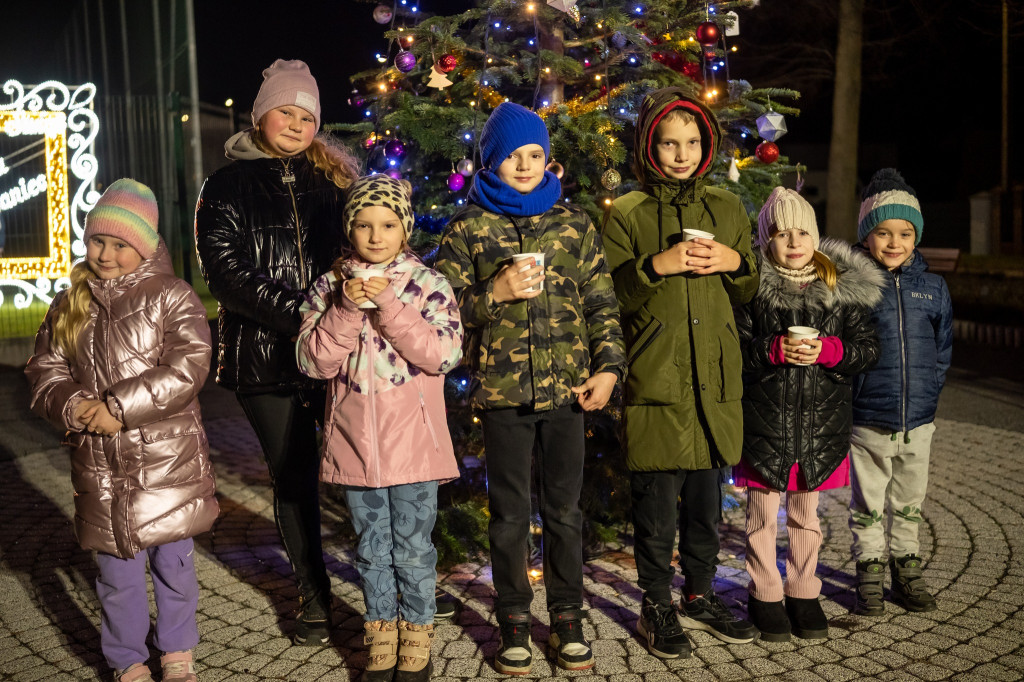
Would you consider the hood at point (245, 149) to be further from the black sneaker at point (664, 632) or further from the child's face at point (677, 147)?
the black sneaker at point (664, 632)

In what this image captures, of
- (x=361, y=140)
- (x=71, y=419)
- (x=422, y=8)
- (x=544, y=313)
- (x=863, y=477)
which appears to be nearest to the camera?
(x=71, y=419)

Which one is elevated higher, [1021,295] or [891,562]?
[1021,295]

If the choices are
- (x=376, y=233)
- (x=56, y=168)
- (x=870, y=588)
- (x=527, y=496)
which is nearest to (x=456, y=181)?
(x=376, y=233)

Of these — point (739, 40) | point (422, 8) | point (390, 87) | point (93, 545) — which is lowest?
point (93, 545)

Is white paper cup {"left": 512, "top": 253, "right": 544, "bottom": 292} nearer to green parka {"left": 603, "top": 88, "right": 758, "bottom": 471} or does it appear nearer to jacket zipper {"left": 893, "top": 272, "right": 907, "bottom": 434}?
green parka {"left": 603, "top": 88, "right": 758, "bottom": 471}

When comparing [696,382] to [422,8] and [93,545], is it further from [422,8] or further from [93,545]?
[422,8]

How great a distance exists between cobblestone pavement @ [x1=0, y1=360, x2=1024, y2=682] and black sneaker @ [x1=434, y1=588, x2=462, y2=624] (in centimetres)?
6

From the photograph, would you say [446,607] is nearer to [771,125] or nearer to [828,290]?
[828,290]

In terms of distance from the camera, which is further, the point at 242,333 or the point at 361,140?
the point at 361,140

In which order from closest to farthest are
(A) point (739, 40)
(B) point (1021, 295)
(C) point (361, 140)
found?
(C) point (361, 140) < (B) point (1021, 295) < (A) point (739, 40)

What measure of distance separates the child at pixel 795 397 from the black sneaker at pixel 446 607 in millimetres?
1389

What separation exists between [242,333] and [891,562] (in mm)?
3212

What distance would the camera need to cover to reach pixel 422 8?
18.9 ft

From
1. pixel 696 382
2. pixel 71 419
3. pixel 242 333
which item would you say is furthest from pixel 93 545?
pixel 696 382
